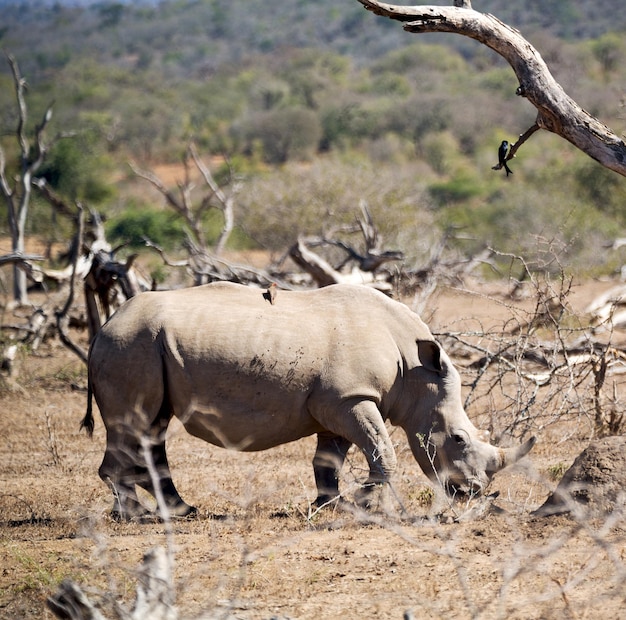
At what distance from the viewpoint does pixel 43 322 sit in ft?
45.2

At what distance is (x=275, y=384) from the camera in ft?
23.4

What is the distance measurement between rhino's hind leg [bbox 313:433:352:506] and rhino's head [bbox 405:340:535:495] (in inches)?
22.9

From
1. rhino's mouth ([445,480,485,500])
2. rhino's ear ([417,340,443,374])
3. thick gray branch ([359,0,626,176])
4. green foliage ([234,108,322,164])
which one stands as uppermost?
thick gray branch ([359,0,626,176])

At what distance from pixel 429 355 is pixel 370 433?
71cm

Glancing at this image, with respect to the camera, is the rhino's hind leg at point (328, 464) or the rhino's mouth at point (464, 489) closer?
the rhino's mouth at point (464, 489)

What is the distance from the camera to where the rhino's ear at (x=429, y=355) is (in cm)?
732

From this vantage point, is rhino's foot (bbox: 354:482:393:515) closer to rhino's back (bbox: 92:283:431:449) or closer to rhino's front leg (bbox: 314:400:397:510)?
rhino's front leg (bbox: 314:400:397:510)

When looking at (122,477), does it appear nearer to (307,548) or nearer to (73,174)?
(307,548)

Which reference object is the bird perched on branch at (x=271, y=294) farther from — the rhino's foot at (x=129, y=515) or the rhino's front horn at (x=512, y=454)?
the rhino's front horn at (x=512, y=454)

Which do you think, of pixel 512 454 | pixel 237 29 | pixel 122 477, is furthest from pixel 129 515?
pixel 237 29

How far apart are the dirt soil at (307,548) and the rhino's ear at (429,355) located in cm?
82

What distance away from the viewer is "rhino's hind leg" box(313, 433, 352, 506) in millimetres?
7449

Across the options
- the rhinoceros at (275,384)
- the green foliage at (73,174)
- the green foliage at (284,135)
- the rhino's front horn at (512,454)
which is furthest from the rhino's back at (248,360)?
the green foliage at (284,135)

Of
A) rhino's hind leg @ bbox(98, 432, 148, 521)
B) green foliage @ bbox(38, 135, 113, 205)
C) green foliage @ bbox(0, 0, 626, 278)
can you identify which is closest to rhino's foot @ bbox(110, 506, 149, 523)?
rhino's hind leg @ bbox(98, 432, 148, 521)
